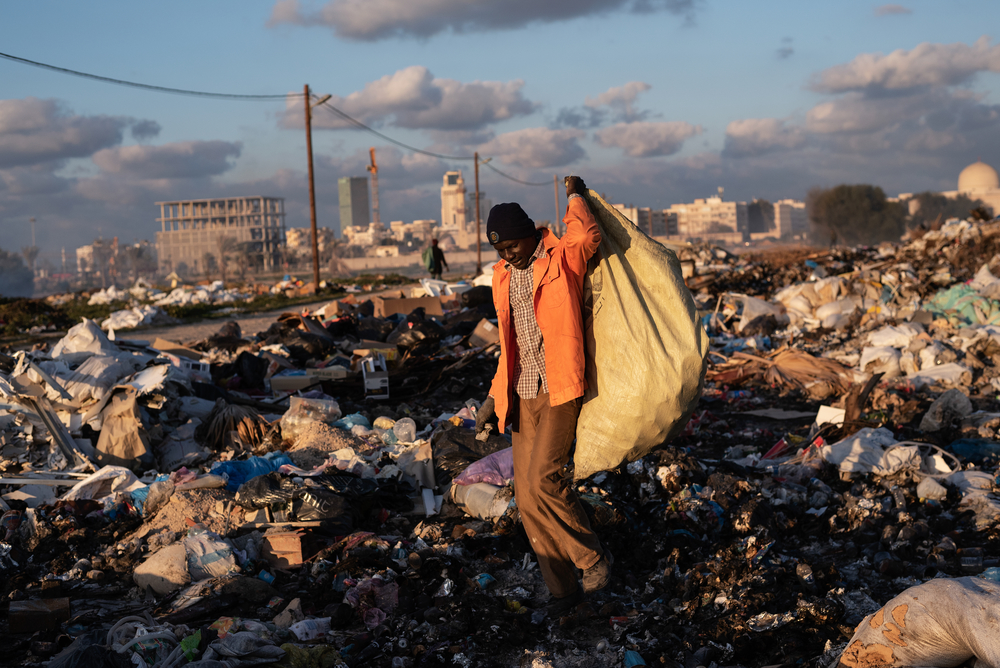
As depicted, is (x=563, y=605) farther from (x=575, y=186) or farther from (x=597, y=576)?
(x=575, y=186)

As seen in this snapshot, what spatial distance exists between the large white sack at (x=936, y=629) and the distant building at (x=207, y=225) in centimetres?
12172

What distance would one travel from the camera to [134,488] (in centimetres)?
461

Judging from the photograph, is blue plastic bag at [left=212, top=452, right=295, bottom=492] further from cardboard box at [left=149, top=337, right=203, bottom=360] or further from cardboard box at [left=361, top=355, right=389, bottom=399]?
cardboard box at [left=149, top=337, right=203, bottom=360]

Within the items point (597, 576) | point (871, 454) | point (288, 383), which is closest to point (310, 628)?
point (597, 576)

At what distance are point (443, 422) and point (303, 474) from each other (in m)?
1.32

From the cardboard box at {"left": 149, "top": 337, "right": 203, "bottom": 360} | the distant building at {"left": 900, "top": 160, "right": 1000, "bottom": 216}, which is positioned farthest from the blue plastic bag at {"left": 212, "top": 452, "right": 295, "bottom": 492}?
the distant building at {"left": 900, "top": 160, "right": 1000, "bottom": 216}

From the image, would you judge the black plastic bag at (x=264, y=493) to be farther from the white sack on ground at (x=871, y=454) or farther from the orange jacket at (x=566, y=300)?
the white sack on ground at (x=871, y=454)

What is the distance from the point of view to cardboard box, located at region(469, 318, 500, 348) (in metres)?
8.48

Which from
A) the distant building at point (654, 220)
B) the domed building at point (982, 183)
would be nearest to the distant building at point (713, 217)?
the distant building at point (654, 220)

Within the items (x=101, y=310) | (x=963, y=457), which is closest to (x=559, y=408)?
(x=963, y=457)

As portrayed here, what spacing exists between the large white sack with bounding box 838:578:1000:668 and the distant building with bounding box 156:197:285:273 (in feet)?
399

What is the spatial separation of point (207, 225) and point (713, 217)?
10690cm

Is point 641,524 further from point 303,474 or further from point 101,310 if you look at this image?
point 101,310

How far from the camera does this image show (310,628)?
2.99 meters
